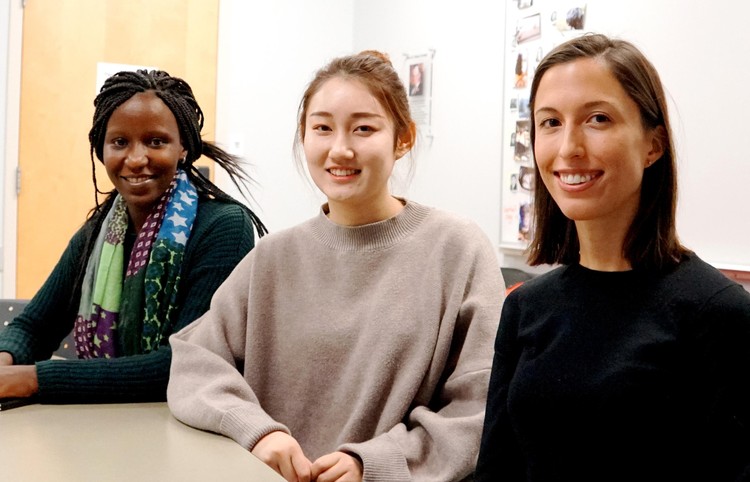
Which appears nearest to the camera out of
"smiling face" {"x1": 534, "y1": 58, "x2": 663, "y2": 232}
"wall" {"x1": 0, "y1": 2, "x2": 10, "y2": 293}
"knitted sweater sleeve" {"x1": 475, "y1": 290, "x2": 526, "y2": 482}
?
"smiling face" {"x1": 534, "y1": 58, "x2": 663, "y2": 232}

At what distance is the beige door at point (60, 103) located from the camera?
365 cm

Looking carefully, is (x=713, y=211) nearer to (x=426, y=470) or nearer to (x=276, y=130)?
(x=426, y=470)

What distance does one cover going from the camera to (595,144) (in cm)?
93

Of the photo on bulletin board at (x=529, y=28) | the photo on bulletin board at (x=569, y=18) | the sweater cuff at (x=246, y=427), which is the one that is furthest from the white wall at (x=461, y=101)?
the sweater cuff at (x=246, y=427)

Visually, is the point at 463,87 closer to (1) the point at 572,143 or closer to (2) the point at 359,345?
(2) the point at 359,345

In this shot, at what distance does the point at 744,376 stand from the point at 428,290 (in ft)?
1.86

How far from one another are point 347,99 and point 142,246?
587mm

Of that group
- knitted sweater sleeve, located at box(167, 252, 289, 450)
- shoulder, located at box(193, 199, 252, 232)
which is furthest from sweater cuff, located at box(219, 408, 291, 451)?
shoulder, located at box(193, 199, 252, 232)

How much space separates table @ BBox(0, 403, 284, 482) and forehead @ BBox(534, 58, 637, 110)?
0.59 m

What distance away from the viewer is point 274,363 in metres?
1.38

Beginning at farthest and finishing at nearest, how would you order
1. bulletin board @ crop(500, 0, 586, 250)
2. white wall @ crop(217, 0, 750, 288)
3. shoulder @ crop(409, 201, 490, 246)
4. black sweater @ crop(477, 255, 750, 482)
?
bulletin board @ crop(500, 0, 586, 250) < white wall @ crop(217, 0, 750, 288) < shoulder @ crop(409, 201, 490, 246) < black sweater @ crop(477, 255, 750, 482)

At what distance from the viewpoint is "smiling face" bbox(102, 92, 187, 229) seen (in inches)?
66.9

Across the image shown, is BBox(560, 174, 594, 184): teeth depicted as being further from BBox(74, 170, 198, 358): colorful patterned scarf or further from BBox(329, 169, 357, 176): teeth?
BBox(74, 170, 198, 358): colorful patterned scarf

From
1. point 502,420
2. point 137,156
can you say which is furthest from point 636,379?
point 137,156
